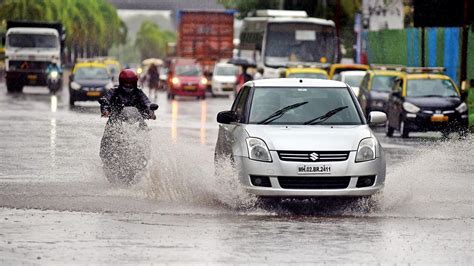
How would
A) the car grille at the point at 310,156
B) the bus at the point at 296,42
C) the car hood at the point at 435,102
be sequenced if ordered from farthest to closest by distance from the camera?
1. the bus at the point at 296,42
2. the car hood at the point at 435,102
3. the car grille at the point at 310,156

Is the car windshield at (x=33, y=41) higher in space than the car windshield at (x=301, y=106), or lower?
lower

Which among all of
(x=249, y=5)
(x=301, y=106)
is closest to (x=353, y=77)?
(x=301, y=106)

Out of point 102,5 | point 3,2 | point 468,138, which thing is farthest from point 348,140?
point 102,5

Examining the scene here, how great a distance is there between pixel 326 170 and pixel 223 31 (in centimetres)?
5721

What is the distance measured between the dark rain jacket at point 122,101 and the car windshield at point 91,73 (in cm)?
3202

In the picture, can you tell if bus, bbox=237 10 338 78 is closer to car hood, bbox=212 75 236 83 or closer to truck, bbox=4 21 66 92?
car hood, bbox=212 75 236 83

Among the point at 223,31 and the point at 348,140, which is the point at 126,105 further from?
the point at 223,31

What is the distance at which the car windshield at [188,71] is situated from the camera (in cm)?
6394

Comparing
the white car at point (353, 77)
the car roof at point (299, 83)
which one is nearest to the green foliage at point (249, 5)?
the white car at point (353, 77)

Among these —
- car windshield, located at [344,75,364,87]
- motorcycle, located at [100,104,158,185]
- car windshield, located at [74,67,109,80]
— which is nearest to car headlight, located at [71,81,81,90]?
car windshield, located at [74,67,109,80]

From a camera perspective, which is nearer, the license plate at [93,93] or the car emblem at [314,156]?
the car emblem at [314,156]

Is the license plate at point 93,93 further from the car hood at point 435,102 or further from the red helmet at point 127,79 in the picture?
the red helmet at point 127,79

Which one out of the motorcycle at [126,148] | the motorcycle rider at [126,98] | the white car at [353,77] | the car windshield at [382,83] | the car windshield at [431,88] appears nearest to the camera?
the motorcycle at [126,148]

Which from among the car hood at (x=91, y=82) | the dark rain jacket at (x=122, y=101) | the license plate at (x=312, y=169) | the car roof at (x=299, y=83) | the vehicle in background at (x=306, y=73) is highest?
the car roof at (x=299, y=83)
